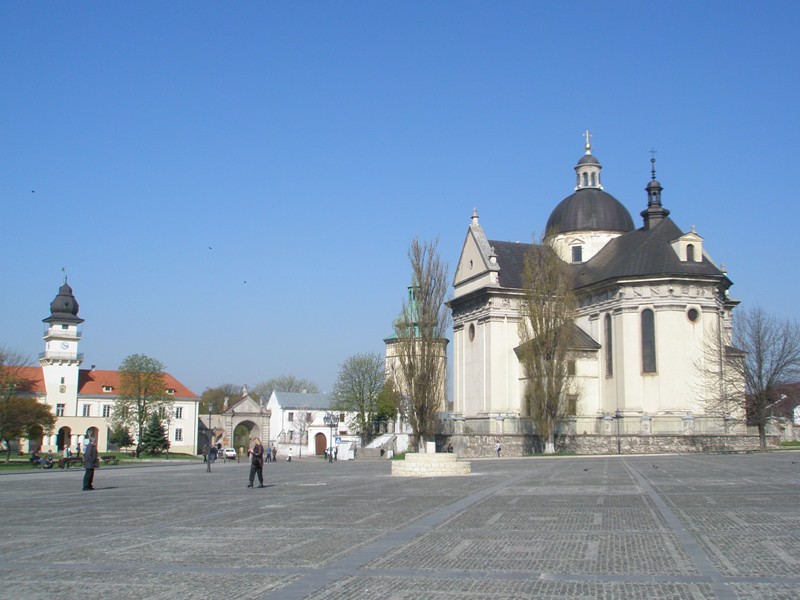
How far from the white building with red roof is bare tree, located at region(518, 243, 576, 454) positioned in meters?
45.2

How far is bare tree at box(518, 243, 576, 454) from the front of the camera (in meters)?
56.6

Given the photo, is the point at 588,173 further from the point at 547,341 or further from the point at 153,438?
the point at 153,438

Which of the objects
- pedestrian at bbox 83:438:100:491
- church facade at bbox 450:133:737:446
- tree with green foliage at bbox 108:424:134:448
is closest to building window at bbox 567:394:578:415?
church facade at bbox 450:133:737:446

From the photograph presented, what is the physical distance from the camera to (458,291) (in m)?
70.6

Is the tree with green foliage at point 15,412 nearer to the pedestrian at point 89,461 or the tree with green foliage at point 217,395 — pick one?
the pedestrian at point 89,461

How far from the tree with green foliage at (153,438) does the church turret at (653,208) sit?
158 feet

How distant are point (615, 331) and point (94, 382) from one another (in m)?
64.1

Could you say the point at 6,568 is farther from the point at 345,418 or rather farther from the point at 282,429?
the point at 282,429

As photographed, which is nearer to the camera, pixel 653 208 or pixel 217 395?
pixel 653 208

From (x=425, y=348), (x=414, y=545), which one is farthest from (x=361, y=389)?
(x=414, y=545)

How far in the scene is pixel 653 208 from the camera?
68125mm

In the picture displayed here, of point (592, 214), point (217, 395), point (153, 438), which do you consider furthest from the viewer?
point (217, 395)

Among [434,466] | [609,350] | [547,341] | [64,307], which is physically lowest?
[434,466]

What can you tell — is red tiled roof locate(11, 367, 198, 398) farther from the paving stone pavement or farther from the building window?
the paving stone pavement
